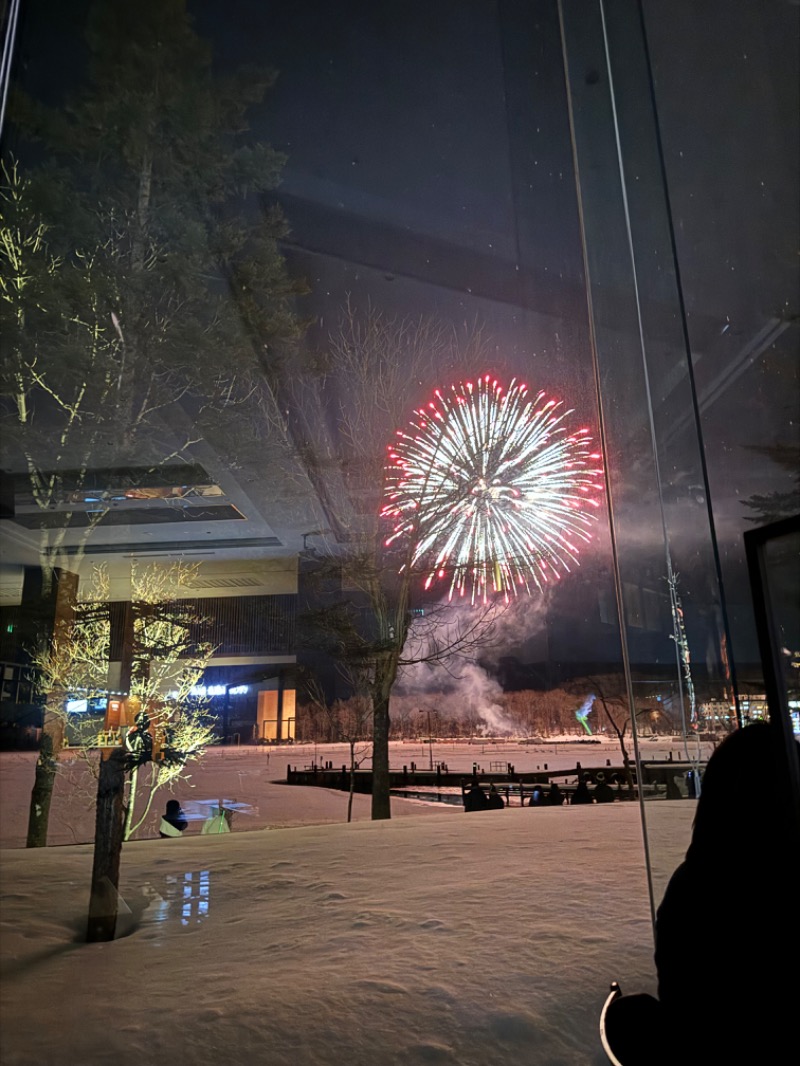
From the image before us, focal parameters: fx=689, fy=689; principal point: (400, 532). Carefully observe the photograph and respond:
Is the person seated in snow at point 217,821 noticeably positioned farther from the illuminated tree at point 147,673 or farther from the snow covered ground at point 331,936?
the illuminated tree at point 147,673

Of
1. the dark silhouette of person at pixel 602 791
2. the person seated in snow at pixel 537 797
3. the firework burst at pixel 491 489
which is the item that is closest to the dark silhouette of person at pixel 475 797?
the person seated in snow at pixel 537 797

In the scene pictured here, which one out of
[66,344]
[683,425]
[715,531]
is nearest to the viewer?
[715,531]

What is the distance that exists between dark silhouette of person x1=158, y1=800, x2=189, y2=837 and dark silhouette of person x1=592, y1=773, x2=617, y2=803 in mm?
2137

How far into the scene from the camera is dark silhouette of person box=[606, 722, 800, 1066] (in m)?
1.12

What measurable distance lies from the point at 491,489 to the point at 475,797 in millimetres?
1758

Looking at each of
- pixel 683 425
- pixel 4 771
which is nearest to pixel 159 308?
pixel 4 771

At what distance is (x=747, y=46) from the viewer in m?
2.37

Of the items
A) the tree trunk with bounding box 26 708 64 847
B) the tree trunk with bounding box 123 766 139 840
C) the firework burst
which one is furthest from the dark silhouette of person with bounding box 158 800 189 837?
the firework burst

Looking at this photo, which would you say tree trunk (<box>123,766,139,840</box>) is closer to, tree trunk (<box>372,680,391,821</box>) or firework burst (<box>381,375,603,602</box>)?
tree trunk (<box>372,680,391,821</box>)

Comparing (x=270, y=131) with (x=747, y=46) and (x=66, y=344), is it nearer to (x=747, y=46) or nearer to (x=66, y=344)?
(x=66, y=344)

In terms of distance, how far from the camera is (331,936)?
271 centimetres

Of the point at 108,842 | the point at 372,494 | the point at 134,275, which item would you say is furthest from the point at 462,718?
the point at 134,275

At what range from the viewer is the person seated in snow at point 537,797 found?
377cm

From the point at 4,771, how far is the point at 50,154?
2.91 m
